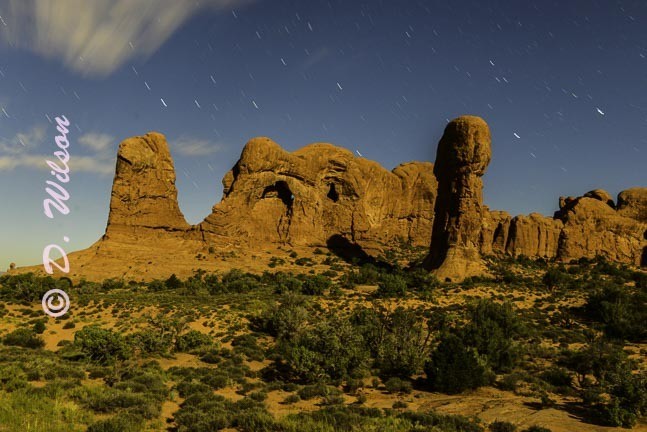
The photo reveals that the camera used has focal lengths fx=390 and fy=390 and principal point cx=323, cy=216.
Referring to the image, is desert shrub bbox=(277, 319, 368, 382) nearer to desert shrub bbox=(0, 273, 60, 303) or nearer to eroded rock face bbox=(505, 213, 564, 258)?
desert shrub bbox=(0, 273, 60, 303)

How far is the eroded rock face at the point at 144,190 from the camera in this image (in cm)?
5091

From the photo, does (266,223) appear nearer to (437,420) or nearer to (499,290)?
(499,290)

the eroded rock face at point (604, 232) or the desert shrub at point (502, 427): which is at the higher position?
the eroded rock face at point (604, 232)

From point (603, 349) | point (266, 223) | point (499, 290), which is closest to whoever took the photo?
point (603, 349)

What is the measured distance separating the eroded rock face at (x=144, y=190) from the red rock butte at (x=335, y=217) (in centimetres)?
13

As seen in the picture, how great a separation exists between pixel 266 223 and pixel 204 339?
1497 inches

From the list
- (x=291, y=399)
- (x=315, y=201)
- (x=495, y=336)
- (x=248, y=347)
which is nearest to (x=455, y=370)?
(x=495, y=336)

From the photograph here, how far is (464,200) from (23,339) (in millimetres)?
39755

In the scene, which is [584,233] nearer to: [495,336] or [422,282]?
[422,282]

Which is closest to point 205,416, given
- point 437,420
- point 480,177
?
point 437,420

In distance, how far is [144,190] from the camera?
52594 millimetres

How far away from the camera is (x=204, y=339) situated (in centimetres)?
2394

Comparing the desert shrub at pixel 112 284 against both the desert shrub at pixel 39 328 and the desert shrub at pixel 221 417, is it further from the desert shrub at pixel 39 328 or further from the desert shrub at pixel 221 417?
the desert shrub at pixel 221 417

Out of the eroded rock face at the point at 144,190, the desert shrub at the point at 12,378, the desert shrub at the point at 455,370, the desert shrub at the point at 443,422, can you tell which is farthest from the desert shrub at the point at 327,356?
the eroded rock face at the point at 144,190
